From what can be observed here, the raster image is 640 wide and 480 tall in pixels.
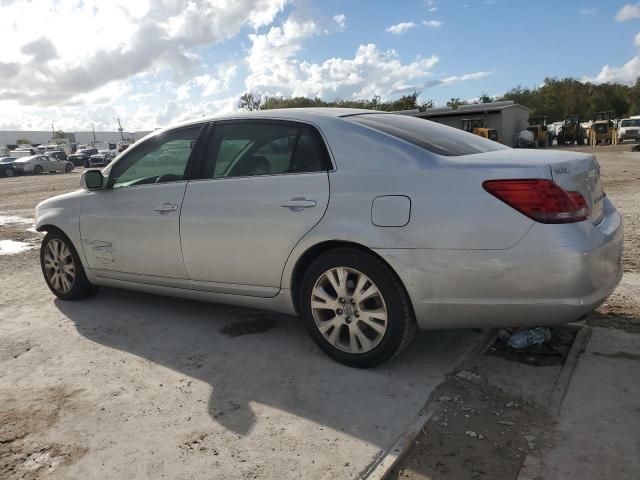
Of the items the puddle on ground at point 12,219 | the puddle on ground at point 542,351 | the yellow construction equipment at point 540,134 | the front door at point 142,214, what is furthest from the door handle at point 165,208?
the yellow construction equipment at point 540,134

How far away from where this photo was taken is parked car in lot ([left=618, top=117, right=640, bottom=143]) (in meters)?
34.2

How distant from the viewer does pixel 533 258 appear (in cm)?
265

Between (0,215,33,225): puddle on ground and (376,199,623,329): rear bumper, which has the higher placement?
(376,199,623,329): rear bumper

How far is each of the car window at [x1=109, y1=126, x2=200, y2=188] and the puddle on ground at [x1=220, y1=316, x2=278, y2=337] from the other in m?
1.21

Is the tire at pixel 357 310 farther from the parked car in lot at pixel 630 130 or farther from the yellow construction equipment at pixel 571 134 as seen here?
the yellow construction equipment at pixel 571 134

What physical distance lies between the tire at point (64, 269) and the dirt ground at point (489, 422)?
342cm

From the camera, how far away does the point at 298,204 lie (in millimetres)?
3299

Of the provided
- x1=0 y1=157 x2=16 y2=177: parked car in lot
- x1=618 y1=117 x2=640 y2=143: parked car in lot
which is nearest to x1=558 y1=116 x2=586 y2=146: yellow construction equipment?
x1=618 y1=117 x2=640 y2=143: parked car in lot

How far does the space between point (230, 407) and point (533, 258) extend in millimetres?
1796

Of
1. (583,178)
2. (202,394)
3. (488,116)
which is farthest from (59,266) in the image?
(488,116)

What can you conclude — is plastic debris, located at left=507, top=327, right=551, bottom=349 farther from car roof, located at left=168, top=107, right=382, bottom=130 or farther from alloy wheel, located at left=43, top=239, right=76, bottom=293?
alloy wheel, located at left=43, top=239, right=76, bottom=293

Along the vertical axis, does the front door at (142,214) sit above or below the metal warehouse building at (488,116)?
below

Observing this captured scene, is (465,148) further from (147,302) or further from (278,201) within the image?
(147,302)

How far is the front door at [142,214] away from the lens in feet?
13.0
